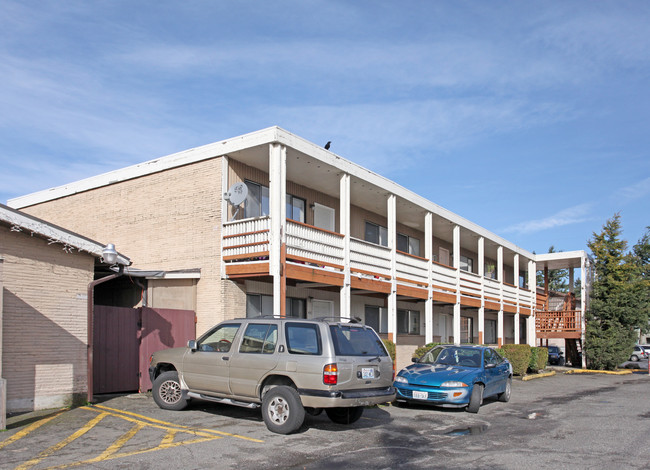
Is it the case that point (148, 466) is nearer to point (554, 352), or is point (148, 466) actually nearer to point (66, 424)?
point (66, 424)

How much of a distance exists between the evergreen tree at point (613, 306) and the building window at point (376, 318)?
1434 cm

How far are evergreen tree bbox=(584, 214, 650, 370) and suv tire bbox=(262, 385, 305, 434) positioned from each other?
26.0 meters

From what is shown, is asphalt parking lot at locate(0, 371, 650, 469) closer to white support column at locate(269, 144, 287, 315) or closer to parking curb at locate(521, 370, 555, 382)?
white support column at locate(269, 144, 287, 315)

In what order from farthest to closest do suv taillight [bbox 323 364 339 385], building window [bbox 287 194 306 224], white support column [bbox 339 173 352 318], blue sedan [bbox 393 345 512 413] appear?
building window [bbox 287 194 306 224]
white support column [bbox 339 173 352 318]
blue sedan [bbox 393 345 512 413]
suv taillight [bbox 323 364 339 385]

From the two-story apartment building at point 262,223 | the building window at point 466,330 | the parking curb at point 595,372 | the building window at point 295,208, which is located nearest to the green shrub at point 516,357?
the two-story apartment building at point 262,223

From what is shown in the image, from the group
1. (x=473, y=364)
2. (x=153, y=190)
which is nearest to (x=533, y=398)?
(x=473, y=364)

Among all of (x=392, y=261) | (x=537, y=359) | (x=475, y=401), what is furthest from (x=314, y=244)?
(x=537, y=359)

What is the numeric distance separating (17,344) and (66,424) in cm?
205

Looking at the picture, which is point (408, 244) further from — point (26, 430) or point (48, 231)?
point (26, 430)

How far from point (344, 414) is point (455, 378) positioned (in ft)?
11.6

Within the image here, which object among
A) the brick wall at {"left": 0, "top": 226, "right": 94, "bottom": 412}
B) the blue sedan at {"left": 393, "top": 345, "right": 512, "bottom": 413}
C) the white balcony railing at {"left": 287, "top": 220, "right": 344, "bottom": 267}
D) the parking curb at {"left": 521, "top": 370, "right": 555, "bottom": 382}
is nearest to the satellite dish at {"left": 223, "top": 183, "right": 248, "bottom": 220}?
the white balcony railing at {"left": 287, "top": 220, "right": 344, "bottom": 267}

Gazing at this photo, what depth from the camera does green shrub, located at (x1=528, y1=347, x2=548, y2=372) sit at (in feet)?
Result: 84.7

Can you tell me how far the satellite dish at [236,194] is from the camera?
15157mm

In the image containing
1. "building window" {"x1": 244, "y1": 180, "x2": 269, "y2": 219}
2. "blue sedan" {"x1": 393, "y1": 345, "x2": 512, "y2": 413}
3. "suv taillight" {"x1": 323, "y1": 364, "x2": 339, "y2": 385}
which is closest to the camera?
"suv taillight" {"x1": 323, "y1": 364, "x2": 339, "y2": 385}
